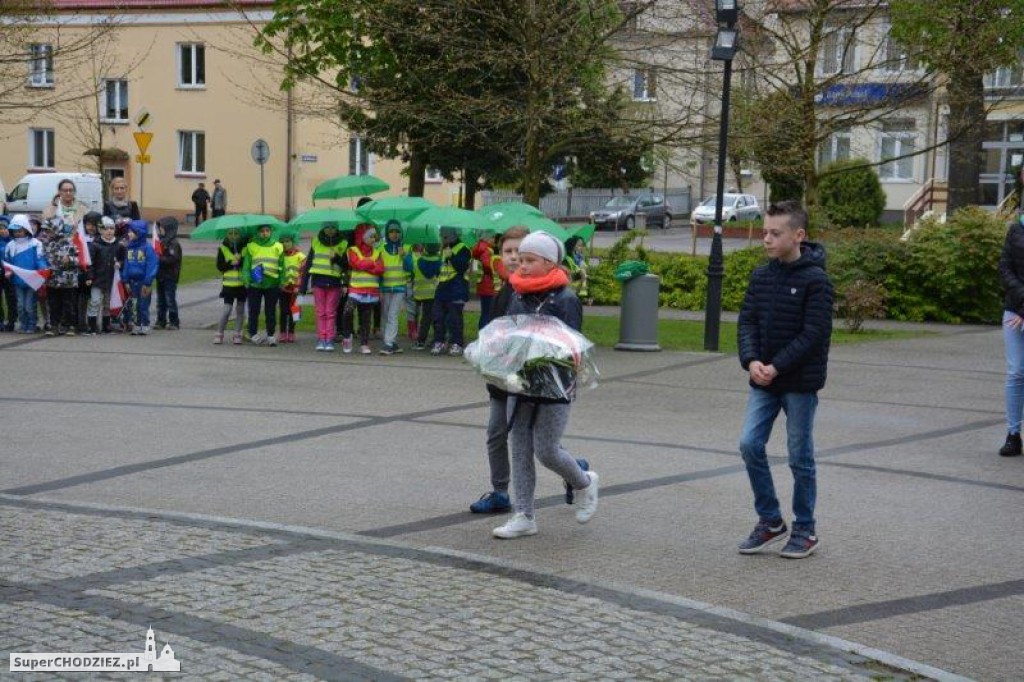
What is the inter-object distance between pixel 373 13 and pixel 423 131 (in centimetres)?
405

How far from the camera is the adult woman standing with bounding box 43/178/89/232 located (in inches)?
758

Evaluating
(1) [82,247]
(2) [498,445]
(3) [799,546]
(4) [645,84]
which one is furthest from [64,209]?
(3) [799,546]

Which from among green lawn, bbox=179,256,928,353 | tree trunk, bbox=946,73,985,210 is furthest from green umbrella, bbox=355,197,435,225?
tree trunk, bbox=946,73,985,210

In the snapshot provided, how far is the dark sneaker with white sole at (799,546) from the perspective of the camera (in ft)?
25.4

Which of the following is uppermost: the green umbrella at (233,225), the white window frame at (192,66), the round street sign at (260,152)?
the white window frame at (192,66)

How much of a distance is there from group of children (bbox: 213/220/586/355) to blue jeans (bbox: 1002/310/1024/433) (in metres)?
7.23

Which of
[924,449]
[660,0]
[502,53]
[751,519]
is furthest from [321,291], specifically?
[751,519]

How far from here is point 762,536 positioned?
25.7 feet

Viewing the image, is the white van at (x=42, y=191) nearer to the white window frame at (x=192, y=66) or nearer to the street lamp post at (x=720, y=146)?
the white window frame at (x=192, y=66)

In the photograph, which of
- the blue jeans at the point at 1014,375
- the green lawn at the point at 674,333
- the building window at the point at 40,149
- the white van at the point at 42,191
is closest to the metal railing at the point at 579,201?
the building window at the point at 40,149

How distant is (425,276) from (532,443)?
33.5 ft

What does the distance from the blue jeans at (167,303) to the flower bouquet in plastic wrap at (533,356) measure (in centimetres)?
1312

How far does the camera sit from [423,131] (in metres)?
25.3

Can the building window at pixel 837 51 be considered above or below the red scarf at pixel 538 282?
above
